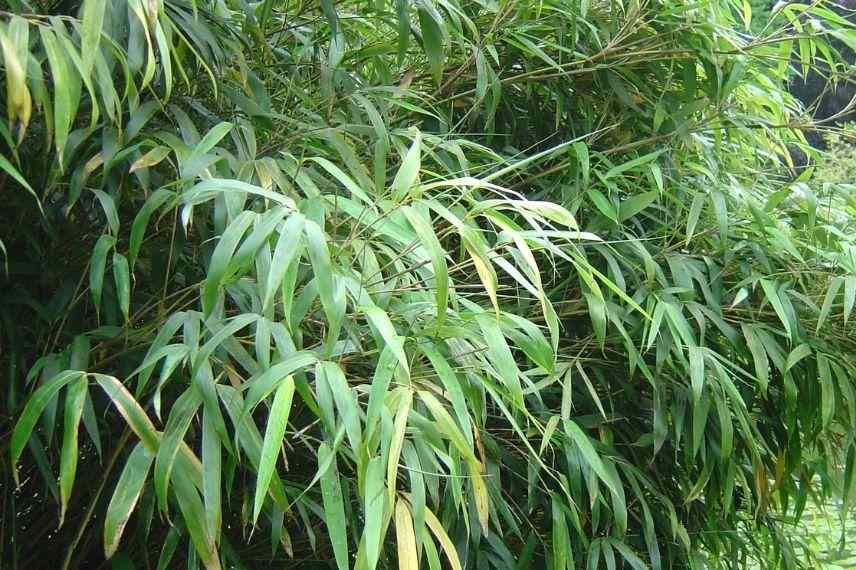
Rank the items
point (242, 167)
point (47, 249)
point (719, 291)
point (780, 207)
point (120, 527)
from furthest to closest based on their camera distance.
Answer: point (780, 207)
point (719, 291)
point (47, 249)
point (242, 167)
point (120, 527)

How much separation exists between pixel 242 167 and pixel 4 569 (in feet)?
2.06

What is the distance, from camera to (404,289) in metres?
1.02

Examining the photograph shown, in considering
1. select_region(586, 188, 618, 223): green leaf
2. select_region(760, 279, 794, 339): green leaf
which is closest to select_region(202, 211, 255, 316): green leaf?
select_region(586, 188, 618, 223): green leaf

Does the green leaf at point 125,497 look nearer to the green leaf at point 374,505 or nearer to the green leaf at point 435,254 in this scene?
the green leaf at point 374,505

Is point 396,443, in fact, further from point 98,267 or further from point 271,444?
point 98,267

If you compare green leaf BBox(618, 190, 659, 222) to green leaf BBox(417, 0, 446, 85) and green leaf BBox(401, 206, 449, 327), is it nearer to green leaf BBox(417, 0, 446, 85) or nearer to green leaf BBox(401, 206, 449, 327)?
green leaf BBox(417, 0, 446, 85)

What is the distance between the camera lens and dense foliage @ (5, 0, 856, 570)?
0.92 m

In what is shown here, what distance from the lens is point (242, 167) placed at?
1.15m

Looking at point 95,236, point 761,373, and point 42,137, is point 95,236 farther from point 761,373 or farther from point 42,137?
point 761,373

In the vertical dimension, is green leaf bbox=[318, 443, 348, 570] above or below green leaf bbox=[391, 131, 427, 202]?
below

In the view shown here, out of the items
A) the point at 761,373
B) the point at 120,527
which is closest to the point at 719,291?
the point at 761,373

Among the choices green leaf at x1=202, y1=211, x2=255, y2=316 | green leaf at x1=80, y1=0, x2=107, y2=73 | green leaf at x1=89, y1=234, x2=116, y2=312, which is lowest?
green leaf at x1=89, y1=234, x2=116, y2=312

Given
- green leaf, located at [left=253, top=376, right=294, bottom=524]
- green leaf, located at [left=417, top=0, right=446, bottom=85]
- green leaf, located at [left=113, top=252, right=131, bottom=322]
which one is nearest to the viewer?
green leaf, located at [left=253, top=376, right=294, bottom=524]

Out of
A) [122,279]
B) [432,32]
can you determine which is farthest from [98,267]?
[432,32]
